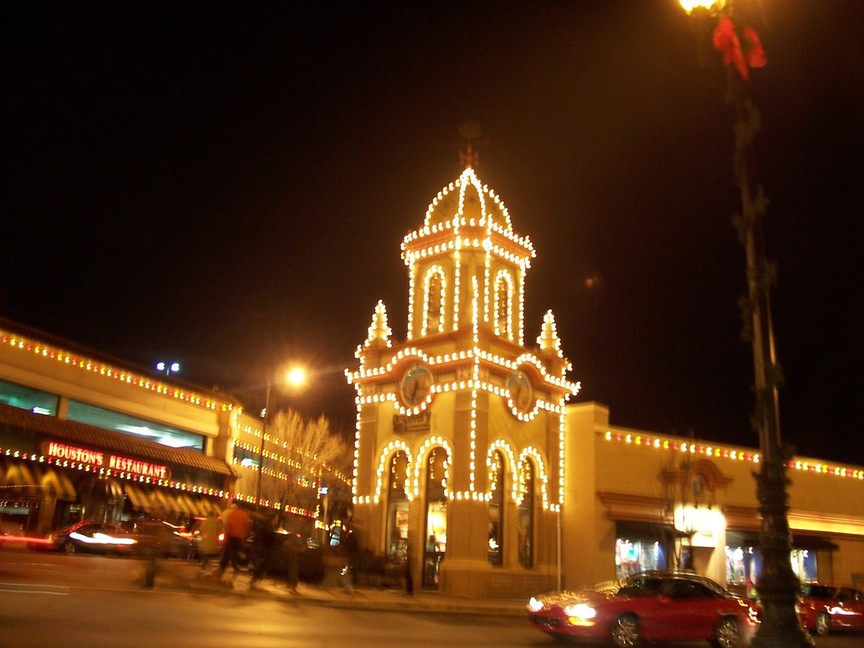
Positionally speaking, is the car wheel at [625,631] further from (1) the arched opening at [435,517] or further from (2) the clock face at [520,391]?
(2) the clock face at [520,391]

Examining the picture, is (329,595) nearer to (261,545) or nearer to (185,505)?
(261,545)

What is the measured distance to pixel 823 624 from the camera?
904 inches

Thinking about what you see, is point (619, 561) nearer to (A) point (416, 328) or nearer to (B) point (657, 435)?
(B) point (657, 435)

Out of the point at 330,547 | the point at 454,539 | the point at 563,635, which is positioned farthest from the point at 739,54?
the point at 454,539

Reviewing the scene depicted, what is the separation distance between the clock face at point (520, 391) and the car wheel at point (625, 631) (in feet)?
47.2

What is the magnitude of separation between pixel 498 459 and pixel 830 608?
11044 mm

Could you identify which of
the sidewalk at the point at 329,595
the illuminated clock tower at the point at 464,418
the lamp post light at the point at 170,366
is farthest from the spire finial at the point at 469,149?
the lamp post light at the point at 170,366

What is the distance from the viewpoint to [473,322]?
30.6 meters

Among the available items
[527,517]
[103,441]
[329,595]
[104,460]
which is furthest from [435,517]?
[103,441]

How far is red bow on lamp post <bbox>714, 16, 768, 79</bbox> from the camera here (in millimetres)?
12211

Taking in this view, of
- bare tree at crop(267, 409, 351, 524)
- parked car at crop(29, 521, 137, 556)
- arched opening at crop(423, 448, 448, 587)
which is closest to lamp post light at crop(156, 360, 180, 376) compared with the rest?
bare tree at crop(267, 409, 351, 524)

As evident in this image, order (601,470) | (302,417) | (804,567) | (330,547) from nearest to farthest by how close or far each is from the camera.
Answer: (330,547)
(601,470)
(804,567)
(302,417)

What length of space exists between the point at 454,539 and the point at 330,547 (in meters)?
5.15

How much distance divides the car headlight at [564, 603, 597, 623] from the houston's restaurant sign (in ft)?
87.0
